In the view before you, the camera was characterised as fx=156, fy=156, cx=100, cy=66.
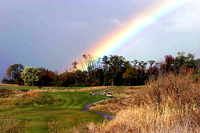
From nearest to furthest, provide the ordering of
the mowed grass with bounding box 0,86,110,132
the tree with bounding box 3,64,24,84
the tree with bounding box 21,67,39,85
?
the mowed grass with bounding box 0,86,110,132 < the tree with bounding box 21,67,39,85 < the tree with bounding box 3,64,24,84

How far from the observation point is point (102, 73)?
332 feet

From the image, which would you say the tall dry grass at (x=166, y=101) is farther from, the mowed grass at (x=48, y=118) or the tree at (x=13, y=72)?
the tree at (x=13, y=72)

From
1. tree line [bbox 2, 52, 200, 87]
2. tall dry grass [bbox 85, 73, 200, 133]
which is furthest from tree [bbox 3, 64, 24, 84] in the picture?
tall dry grass [bbox 85, 73, 200, 133]

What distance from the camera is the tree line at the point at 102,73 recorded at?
85850 mm

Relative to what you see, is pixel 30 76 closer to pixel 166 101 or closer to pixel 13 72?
pixel 13 72

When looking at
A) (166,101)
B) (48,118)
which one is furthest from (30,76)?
(166,101)

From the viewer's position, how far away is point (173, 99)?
11.2 metres

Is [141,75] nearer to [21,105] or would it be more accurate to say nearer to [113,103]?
[113,103]

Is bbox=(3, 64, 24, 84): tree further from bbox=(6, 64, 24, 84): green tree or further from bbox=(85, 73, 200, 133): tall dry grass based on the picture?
bbox=(85, 73, 200, 133): tall dry grass

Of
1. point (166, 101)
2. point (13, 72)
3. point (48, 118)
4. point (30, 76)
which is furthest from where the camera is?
point (13, 72)

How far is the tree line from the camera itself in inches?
3380

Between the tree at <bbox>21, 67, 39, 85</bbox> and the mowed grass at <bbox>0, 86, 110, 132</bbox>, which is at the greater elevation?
the tree at <bbox>21, 67, 39, 85</bbox>

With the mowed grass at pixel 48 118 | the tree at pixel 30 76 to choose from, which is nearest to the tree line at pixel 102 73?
the tree at pixel 30 76

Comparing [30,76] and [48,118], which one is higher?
[30,76]
